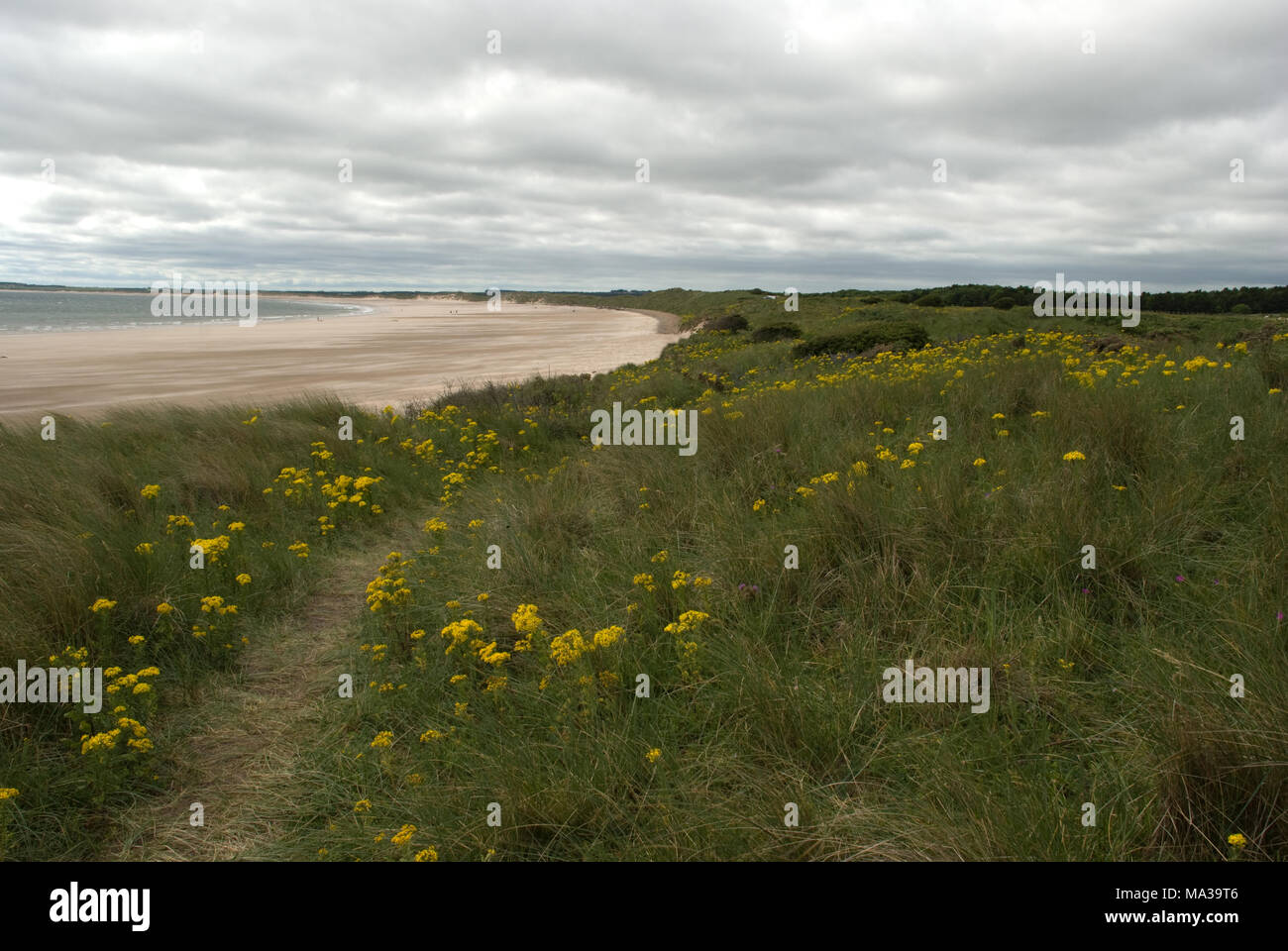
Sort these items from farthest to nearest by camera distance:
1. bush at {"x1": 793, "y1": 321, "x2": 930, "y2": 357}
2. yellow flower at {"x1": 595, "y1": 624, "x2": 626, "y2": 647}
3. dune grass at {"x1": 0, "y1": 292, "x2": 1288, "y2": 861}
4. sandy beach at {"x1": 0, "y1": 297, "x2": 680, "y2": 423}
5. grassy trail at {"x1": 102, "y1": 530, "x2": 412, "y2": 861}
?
sandy beach at {"x1": 0, "y1": 297, "x2": 680, "y2": 423}, bush at {"x1": 793, "y1": 321, "x2": 930, "y2": 357}, yellow flower at {"x1": 595, "y1": 624, "x2": 626, "y2": 647}, grassy trail at {"x1": 102, "y1": 530, "x2": 412, "y2": 861}, dune grass at {"x1": 0, "y1": 292, "x2": 1288, "y2": 861}

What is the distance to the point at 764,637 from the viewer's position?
3775 millimetres

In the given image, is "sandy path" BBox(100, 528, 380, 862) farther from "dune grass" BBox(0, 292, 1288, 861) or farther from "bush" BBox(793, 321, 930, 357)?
"bush" BBox(793, 321, 930, 357)

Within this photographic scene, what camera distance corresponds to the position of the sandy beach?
18.3m

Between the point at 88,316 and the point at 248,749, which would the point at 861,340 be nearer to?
the point at 248,749

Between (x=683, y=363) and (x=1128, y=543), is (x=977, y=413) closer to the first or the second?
(x=1128, y=543)

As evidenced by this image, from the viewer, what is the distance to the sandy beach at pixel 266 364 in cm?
1828

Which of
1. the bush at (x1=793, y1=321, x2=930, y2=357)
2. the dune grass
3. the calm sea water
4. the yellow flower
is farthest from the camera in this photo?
the calm sea water

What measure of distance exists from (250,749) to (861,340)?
16.2m

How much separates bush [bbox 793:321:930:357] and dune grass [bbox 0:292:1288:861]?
1001cm

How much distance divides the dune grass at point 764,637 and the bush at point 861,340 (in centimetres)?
1001

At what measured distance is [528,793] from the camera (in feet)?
9.19

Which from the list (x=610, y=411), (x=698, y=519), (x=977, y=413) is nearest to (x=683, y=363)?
(x=610, y=411)

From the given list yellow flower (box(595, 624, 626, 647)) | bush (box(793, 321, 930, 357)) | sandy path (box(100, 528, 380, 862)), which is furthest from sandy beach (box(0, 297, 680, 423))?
yellow flower (box(595, 624, 626, 647))
